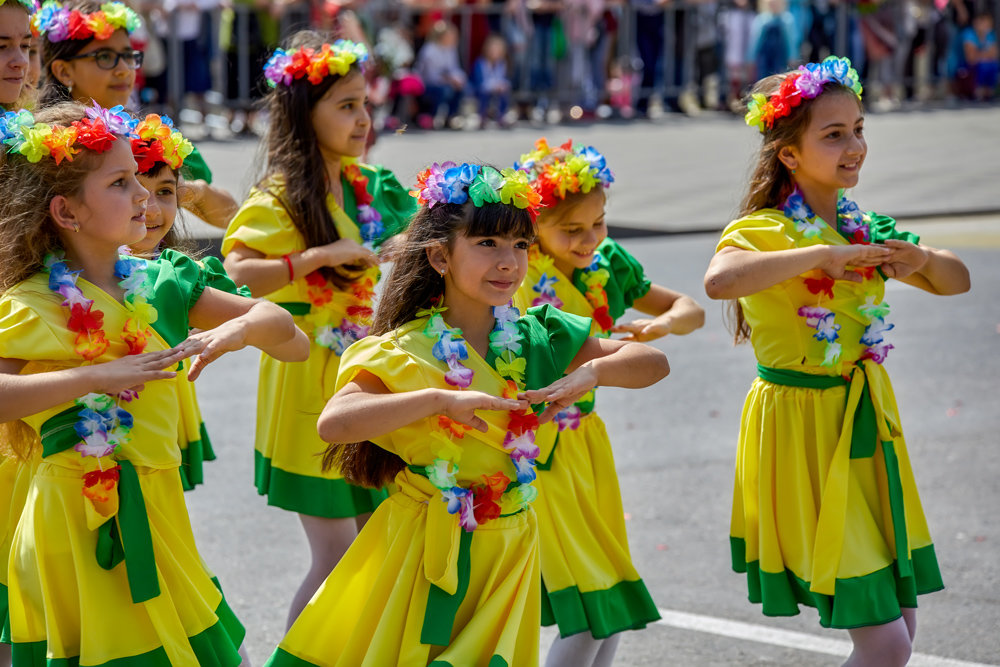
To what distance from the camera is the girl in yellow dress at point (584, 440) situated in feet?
13.1

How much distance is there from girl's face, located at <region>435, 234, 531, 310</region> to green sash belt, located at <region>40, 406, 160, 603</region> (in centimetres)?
97

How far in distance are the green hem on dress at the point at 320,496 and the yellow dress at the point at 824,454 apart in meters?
1.28

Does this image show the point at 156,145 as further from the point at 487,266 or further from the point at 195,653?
the point at 195,653

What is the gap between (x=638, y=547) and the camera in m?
5.92

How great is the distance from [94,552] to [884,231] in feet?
8.25

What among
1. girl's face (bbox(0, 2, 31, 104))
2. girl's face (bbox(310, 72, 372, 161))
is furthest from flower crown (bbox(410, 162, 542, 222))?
girl's face (bbox(0, 2, 31, 104))

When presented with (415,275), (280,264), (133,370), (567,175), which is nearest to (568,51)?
(280,264)

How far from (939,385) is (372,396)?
6.08m

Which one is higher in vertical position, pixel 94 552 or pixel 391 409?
pixel 391 409

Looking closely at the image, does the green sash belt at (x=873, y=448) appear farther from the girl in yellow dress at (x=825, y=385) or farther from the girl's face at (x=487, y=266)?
the girl's face at (x=487, y=266)

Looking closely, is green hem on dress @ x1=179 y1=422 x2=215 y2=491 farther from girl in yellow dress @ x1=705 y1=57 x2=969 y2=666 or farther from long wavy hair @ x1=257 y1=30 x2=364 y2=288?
girl in yellow dress @ x1=705 y1=57 x2=969 y2=666

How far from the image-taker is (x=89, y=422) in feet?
11.0

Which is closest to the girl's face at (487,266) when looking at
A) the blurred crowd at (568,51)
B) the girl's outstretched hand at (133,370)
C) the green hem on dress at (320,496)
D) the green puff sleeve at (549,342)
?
the green puff sleeve at (549,342)

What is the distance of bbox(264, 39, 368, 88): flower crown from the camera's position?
477cm
